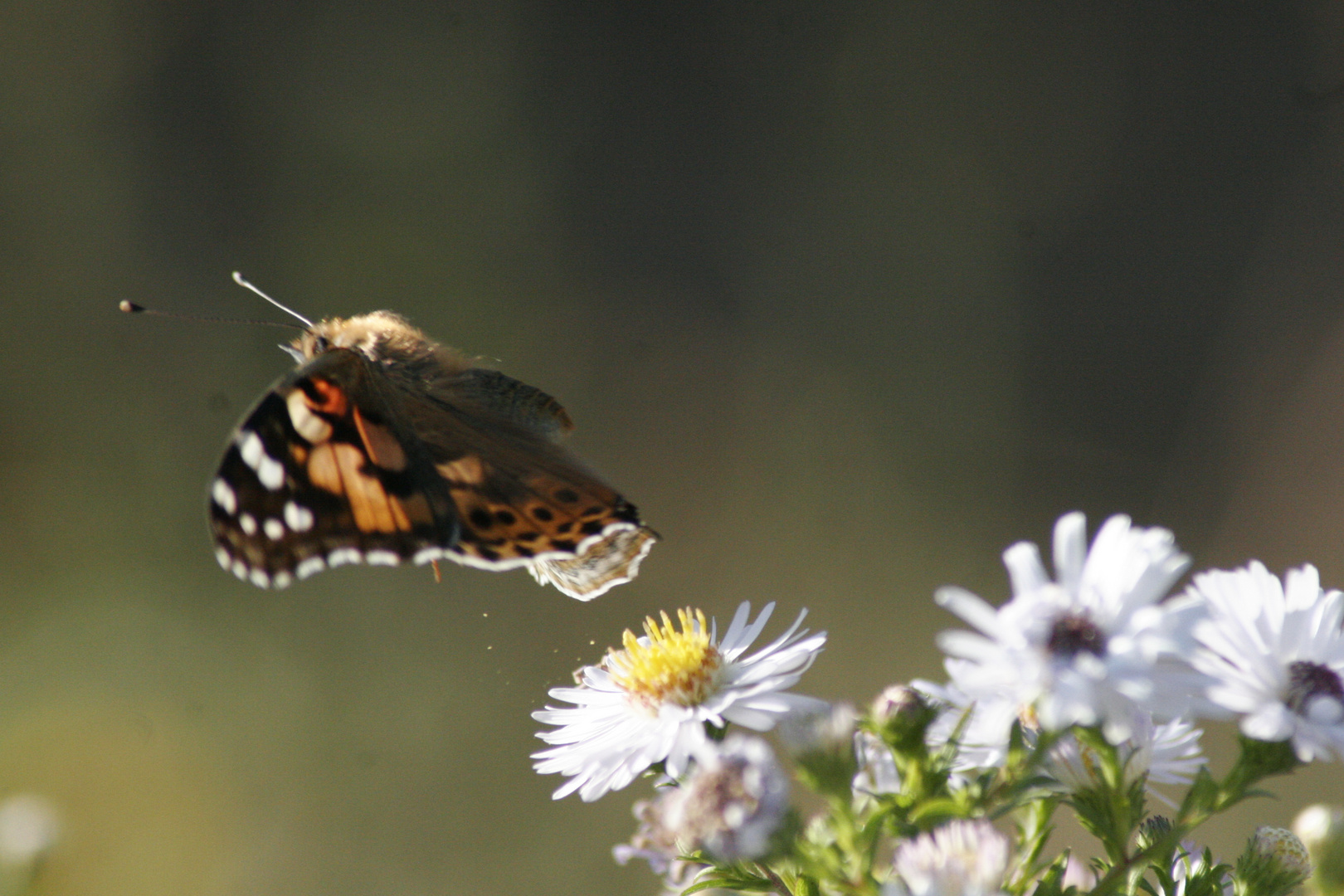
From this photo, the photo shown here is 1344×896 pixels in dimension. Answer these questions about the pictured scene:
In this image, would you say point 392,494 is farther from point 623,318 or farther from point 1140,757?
point 623,318

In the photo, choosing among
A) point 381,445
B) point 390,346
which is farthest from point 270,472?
point 390,346

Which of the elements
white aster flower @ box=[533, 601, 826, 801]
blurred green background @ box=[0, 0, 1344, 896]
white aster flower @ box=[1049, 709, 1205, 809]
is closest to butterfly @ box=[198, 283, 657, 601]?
white aster flower @ box=[533, 601, 826, 801]

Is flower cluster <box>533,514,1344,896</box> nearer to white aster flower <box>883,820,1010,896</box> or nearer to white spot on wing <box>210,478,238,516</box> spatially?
white aster flower <box>883,820,1010,896</box>

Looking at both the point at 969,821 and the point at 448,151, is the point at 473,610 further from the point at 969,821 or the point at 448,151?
the point at 969,821

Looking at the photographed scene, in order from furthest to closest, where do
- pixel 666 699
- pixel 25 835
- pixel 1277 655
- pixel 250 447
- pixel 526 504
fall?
pixel 25 835, pixel 526 504, pixel 250 447, pixel 666 699, pixel 1277 655

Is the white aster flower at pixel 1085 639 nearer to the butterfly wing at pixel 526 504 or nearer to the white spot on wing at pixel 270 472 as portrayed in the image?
the butterfly wing at pixel 526 504

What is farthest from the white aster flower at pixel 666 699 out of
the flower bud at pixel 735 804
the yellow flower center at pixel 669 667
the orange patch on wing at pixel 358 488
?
the orange patch on wing at pixel 358 488
